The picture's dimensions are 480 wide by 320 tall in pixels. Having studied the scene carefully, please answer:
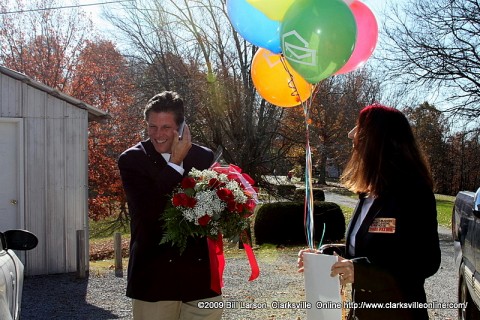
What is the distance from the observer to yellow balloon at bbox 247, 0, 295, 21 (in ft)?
10.8

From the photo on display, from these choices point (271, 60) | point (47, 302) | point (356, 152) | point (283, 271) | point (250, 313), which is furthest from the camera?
point (283, 271)


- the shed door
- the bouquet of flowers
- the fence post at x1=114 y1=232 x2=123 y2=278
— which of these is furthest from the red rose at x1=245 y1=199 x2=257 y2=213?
the fence post at x1=114 y1=232 x2=123 y2=278

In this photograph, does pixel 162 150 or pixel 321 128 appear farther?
pixel 321 128

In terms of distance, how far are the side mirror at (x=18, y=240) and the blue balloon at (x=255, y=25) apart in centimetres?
202

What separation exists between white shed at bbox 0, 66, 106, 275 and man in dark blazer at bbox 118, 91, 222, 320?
608cm

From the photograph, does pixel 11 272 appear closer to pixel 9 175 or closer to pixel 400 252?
pixel 400 252

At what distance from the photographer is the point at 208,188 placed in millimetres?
2846

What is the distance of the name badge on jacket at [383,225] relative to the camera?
2323mm

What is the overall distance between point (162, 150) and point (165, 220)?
455 mm

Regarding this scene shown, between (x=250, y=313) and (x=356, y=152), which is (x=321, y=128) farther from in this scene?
(x=356, y=152)

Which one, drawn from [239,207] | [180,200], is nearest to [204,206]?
[180,200]

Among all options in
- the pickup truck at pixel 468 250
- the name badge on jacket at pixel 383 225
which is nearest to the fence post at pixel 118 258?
the pickup truck at pixel 468 250

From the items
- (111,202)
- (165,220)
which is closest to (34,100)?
(165,220)

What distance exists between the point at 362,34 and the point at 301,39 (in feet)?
2.24
